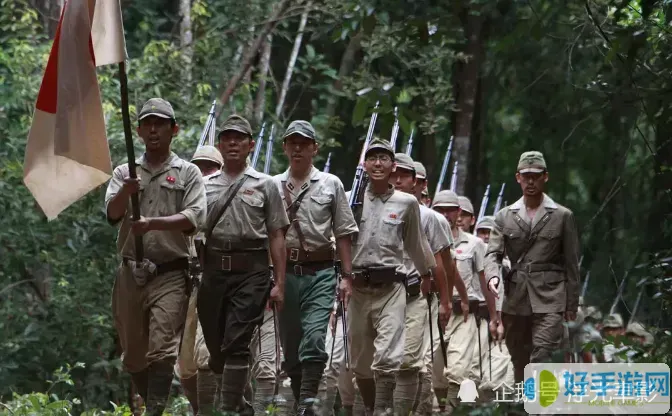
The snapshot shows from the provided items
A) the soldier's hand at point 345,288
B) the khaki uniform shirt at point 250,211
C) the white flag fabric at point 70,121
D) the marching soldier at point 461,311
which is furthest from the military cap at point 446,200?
the white flag fabric at point 70,121

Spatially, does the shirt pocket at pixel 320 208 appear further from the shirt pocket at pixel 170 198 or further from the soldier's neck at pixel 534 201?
the soldier's neck at pixel 534 201

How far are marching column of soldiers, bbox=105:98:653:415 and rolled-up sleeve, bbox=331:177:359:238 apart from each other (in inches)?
0.4

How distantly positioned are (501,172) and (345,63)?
3878 millimetres

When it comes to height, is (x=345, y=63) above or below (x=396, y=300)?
above

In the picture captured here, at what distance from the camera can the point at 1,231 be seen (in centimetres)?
1972

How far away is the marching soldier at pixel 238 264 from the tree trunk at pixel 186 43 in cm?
978

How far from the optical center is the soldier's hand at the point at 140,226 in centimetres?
1130

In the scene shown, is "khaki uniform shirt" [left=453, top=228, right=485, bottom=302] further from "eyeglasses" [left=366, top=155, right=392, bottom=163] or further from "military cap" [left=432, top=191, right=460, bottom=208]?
"eyeglasses" [left=366, top=155, right=392, bottom=163]

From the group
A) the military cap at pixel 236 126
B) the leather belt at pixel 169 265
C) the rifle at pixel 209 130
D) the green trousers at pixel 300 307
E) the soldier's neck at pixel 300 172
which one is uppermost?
the rifle at pixel 209 130

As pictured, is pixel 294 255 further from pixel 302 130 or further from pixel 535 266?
pixel 535 266

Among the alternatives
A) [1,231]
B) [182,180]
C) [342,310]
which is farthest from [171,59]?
[182,180]

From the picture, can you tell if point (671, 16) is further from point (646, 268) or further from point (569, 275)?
point (569, 275)

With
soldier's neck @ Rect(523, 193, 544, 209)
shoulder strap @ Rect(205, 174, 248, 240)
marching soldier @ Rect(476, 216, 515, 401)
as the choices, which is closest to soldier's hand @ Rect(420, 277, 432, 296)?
soldier's neck @ Rect(523, 193, 544, 209)

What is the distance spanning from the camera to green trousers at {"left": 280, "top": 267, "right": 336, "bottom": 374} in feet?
42.8
